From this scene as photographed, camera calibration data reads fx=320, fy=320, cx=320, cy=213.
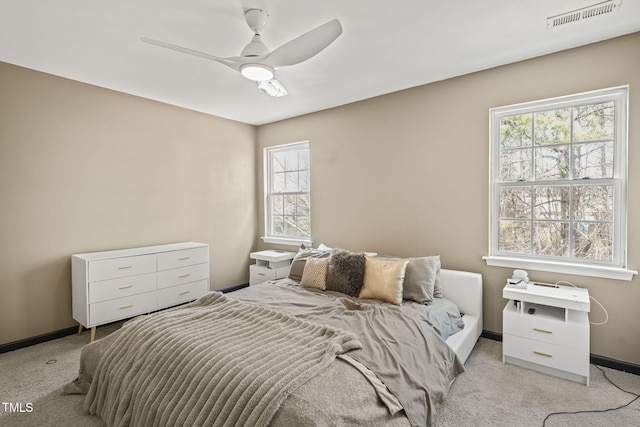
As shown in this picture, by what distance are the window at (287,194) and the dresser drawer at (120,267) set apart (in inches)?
73.9

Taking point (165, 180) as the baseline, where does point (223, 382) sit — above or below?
below

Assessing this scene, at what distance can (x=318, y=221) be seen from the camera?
14.5 ft

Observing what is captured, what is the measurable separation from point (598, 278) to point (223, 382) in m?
2.93

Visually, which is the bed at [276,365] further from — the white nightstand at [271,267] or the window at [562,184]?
the white nightstand at [271,267]

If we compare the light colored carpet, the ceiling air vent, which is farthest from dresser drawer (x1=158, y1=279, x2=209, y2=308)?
the ceiling air vent

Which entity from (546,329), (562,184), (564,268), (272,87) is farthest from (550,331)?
(272,87)

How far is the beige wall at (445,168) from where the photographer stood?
2.50m

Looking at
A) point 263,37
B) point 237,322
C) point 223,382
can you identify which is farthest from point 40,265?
point 263,37

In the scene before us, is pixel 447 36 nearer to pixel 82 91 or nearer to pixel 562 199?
pixel 562 199

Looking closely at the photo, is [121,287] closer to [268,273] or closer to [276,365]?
[268,273]

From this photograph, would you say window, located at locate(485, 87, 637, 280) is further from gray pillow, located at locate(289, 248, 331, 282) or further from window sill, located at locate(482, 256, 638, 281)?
gray pillow, located at locate(289, 248, 331, 282)

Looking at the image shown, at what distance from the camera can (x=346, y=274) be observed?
294 cm

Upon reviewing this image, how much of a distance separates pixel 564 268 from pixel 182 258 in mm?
3770

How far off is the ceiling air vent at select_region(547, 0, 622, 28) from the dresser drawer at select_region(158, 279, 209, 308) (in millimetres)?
4103
